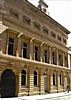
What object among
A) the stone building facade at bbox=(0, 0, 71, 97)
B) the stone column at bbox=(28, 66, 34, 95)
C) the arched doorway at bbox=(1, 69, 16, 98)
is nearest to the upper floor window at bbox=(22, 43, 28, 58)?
the stone building facade at bbox=(0, 0, 71, 97)

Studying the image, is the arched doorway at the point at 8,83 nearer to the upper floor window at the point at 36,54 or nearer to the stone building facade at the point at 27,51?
the stone building facade at the point at 27,51

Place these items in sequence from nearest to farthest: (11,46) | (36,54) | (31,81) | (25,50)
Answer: (11,46) < (31,81) < (25,50) < (36,54)

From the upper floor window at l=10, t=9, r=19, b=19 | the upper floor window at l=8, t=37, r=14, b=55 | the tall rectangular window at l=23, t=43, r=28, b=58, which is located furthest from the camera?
the tall rectangular window at l=23, t=43, r=28, b=58

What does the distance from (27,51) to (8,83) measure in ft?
17.9

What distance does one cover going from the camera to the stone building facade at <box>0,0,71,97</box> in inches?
851

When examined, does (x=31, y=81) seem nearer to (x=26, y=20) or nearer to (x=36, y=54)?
(x=36, y=54)

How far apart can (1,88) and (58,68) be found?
14.8 meters

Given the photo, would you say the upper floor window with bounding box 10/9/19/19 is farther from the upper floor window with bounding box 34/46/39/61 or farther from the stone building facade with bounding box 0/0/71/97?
the upper floor window with bounding box 34/46/39/61

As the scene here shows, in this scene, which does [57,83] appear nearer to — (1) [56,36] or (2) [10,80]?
(1) [56,36]

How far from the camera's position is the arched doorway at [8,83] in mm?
21087

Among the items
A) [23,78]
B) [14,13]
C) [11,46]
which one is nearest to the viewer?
[11,46]

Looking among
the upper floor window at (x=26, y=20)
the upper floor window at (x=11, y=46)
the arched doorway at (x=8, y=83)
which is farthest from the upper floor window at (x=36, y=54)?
the arched doorway at (x=8, y=83)

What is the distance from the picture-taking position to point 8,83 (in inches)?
862

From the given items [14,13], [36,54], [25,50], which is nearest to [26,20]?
[14,13]
